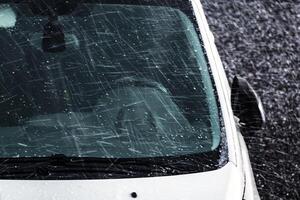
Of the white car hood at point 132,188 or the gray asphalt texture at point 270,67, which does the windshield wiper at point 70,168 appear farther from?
the gray asphalt texture at point 270,67

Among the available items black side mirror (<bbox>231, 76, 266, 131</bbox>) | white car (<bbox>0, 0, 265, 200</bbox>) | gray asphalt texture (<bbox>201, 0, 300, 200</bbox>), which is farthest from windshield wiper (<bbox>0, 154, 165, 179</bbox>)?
gray asphalt texture (<bbox>201, 0, 300, 200</bbox>)

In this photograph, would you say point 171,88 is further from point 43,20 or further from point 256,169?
point 256,169

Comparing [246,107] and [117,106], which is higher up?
[117,106]

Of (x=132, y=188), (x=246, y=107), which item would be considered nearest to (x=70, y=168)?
(x=132, y=188)

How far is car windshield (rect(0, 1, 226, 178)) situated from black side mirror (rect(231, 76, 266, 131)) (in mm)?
217

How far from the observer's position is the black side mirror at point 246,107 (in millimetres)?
4484

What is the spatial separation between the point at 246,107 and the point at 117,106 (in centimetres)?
75

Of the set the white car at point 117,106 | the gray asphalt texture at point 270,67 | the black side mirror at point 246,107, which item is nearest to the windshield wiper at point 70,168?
the white car at point 117,106

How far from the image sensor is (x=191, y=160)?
12.9 ft

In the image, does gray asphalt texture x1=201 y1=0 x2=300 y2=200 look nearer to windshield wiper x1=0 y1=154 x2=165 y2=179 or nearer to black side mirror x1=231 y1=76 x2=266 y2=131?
black side mirror x1=231 y1=76 x2=266 y2=131

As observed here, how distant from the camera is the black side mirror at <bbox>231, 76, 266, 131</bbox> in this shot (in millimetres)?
4484

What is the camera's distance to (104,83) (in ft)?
14.4


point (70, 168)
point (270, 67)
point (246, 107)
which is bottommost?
point (270, 67)

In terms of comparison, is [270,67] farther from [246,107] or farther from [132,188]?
[132,188]
